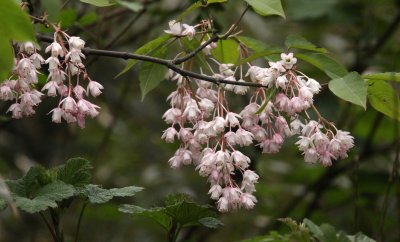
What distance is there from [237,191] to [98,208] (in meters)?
2.11

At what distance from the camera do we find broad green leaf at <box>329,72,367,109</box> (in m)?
1.51

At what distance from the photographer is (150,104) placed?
14.9 ft

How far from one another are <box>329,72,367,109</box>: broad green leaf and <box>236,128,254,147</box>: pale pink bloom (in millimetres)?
237

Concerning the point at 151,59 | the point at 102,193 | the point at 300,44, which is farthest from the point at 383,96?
the point at 102,193

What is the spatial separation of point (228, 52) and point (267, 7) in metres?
0.37

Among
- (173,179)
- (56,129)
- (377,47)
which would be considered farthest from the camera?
(56,129)

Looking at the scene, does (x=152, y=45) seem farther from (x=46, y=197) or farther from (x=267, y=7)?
(x=46, y=197)

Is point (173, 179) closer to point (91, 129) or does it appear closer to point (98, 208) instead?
point (98, 208)

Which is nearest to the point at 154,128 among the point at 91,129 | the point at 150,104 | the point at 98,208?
the point at 150,104

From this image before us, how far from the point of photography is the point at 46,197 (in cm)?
149

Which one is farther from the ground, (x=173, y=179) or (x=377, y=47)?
(x=377, y=47)

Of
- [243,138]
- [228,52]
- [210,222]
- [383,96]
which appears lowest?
[210,222]

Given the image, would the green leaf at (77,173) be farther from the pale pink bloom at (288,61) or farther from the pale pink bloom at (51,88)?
the pale pink bloom at (288,61)

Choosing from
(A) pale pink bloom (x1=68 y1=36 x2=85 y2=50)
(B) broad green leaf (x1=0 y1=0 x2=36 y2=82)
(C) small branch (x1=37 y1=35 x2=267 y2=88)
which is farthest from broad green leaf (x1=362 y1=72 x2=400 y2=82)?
(B) broad green leaf (x1=0 y1=0 x2=36 y2=82)
